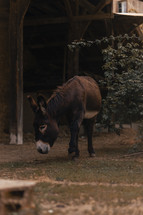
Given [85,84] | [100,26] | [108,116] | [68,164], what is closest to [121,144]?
[108,116]

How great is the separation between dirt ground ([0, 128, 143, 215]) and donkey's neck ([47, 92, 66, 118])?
976 millimetres

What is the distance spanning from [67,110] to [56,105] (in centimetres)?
43

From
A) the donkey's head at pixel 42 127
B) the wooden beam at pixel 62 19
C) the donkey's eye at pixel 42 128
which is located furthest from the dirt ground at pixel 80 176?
the wooden beam at pixel 62 19

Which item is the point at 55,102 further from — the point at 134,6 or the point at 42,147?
the point at 134,6

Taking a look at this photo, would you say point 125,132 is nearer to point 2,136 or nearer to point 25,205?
point 2,136

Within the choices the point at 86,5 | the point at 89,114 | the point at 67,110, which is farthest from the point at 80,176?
the point at 86,5

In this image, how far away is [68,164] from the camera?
868 centimetres

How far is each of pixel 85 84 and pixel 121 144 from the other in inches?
130

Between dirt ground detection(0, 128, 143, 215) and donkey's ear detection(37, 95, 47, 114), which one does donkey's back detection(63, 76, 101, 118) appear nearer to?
donkey's ear detection(37, 95, 47, 114)

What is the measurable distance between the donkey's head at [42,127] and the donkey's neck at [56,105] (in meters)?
0.11

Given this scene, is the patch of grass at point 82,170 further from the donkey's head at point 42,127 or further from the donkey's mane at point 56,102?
the donkey's mane at point 56,102

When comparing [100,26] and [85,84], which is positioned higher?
[100,26]

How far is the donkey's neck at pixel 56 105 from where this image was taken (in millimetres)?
8766

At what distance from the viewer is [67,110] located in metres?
9.20
